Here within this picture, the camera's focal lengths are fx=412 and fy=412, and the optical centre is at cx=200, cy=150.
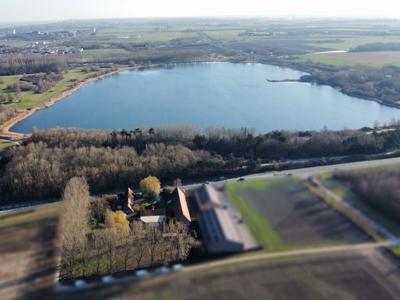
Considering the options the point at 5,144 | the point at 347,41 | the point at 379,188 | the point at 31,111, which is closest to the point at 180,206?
the point at 379,188

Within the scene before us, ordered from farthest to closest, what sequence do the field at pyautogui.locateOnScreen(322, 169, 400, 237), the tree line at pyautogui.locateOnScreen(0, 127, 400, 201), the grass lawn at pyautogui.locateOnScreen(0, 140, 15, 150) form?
the grass lawn at pyautogui.locateOnScreen(0, 140, 15, 150), the tree line at pyautogui.locateOnScreen(0, 127, 400, 201), the field at pyautogui.locateOnScreen(322, 169, 400, 237)

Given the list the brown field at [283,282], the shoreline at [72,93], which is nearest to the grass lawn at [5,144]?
the shoreline at [72,93]

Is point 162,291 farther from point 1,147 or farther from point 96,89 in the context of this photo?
point 96,89

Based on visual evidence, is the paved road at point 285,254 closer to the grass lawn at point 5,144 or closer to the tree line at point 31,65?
the grass lawn at point 5,144

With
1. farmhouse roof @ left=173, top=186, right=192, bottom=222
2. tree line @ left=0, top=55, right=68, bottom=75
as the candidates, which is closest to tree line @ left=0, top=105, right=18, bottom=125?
tree line @ left=0, top=55, right=68, bottom=75

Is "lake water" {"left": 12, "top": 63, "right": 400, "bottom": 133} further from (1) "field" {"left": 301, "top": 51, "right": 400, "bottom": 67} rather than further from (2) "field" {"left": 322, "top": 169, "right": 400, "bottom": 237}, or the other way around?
(2) "field" {"left": 322, "top": 169, "right": 400, "bottom": 237}

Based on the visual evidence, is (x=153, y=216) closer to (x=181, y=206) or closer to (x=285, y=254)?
(x=181, y=206)
